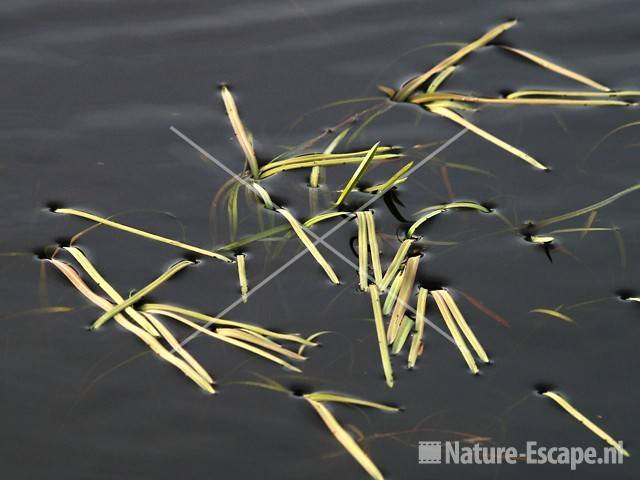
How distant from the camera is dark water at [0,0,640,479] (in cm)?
191

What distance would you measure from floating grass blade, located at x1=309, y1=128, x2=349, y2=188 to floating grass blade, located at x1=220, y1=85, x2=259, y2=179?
144 millimetres

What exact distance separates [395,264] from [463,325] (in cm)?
22

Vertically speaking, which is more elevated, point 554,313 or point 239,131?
point 239,131

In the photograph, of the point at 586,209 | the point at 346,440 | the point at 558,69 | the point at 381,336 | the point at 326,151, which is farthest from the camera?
the point at 558,69

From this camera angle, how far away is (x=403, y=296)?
6.76ft

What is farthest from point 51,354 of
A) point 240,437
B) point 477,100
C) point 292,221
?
point 477,100

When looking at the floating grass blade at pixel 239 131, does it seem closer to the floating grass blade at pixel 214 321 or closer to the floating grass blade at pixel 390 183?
the floating grass blade at pixel 390 183

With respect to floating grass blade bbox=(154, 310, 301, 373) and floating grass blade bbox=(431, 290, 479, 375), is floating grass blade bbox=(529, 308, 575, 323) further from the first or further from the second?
floating grass blade bbox=(154, 310, 301, 373)

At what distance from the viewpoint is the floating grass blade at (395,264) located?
81.8 inches

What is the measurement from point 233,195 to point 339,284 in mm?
381

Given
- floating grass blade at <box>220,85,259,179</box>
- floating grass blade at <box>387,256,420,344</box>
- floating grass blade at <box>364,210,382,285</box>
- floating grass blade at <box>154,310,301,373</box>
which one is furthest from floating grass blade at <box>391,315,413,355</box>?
floating grass blade at <box>220,85,259,179</box>

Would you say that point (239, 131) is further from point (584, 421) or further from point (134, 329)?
point (584, 421)

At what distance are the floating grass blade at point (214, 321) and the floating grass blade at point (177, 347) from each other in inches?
0.9

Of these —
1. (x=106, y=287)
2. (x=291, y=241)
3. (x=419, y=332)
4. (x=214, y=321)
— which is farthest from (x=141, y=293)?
(x=419, y=332)
